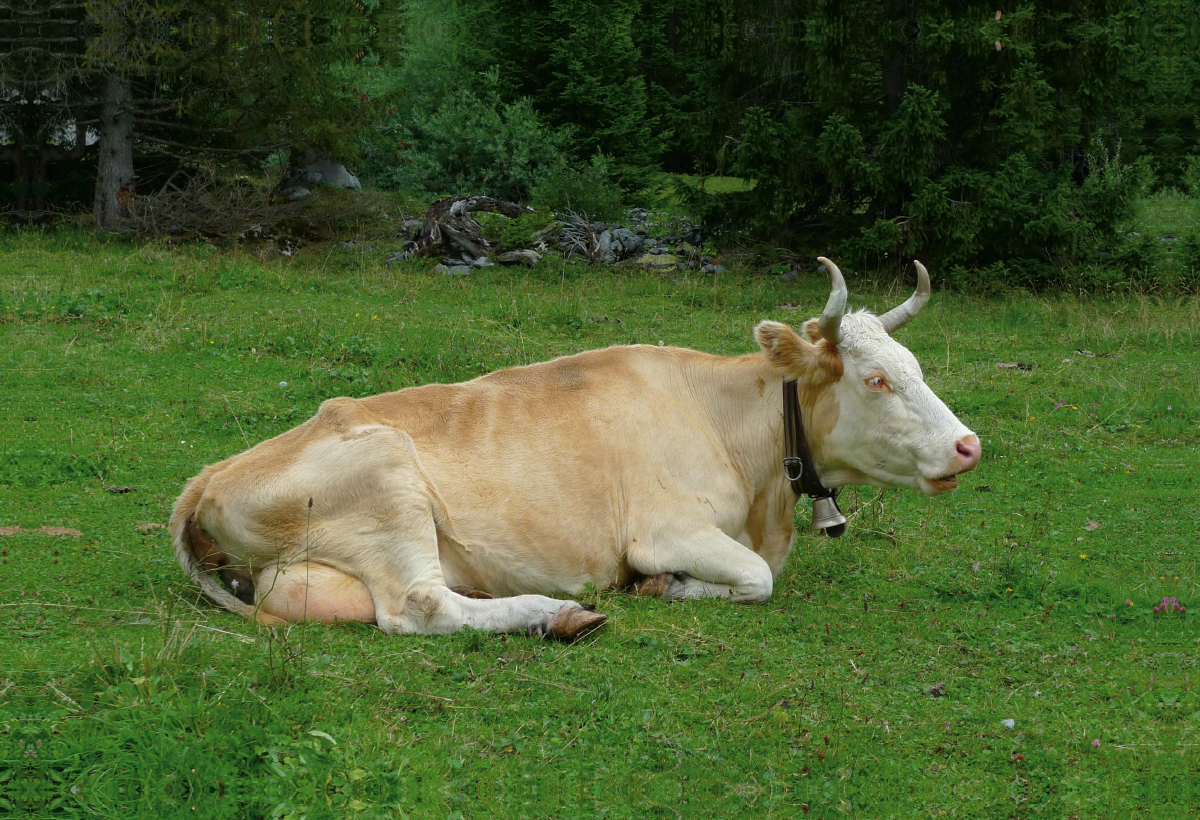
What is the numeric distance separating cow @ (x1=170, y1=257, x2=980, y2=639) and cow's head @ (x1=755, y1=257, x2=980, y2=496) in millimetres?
12

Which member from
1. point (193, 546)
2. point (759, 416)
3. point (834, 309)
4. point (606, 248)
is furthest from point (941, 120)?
point (193, 546)

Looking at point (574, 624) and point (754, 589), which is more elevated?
point (574, 624)

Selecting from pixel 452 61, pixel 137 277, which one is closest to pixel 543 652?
pixel 137 277

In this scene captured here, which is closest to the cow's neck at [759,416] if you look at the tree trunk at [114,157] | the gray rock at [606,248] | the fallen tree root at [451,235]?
the fallen tree root at [451,235]

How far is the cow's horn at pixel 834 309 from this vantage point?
6.14 meters

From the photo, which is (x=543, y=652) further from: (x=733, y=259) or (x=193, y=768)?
(x=733, y=259)

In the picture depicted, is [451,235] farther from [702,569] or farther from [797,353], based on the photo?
[702,569]

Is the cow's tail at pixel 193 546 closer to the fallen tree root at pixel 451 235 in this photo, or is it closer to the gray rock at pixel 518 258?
the gray rock at pixel 518 258

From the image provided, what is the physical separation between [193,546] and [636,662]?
2.38 m

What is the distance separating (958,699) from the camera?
4961 millimetres

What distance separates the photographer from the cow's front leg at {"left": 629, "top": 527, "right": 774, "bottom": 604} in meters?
6.11

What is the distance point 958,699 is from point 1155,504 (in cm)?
425

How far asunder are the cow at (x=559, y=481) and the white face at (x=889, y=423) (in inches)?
0.4

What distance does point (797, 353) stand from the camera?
6.57 meters
